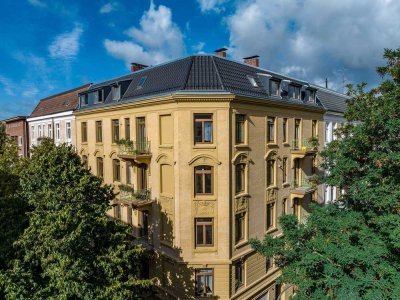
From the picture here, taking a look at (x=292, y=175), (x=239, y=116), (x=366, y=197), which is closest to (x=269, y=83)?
(x=239, y=116)

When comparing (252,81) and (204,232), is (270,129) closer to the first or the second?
(252,81)

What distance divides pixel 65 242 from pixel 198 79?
11.3m

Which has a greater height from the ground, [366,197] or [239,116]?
[239,116]

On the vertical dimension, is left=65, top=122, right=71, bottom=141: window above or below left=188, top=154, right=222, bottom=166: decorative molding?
above

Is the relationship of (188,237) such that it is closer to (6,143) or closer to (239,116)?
(239,116)

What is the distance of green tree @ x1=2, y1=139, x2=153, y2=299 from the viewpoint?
11.1 meters

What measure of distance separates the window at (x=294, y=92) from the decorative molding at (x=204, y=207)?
37.4ft

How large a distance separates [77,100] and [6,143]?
32.3 ft

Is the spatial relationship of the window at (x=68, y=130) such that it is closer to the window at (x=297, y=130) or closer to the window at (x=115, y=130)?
the window at (x=115, y=130)

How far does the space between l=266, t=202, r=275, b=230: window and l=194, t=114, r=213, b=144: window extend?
295 inches

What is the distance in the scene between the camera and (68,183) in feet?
41.2

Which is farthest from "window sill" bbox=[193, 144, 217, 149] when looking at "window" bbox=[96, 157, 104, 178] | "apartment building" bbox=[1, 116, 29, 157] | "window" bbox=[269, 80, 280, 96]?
"apartment building" bbox=[1, 116, 29, 157]

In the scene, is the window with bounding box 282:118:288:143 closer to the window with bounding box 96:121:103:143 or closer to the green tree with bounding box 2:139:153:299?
the green tree with bounding box 2:139:153:299

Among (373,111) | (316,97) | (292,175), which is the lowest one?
(292,175)
